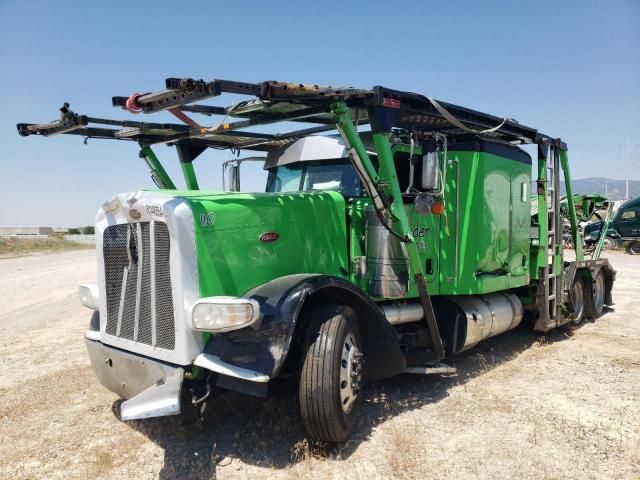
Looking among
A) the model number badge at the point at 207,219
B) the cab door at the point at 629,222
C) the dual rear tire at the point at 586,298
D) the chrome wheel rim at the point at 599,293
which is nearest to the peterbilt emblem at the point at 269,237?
the model number badge at the point at 207,219

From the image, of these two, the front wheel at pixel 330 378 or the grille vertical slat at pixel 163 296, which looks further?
the grille vertical slat at pixel 163 296

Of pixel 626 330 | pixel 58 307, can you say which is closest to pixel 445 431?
pixel 626 330

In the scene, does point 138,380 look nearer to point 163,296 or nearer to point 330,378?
point 163,296

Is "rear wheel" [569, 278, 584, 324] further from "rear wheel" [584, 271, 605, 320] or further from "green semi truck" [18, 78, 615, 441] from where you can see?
"green semi truck" [18, 78, 615, 441]

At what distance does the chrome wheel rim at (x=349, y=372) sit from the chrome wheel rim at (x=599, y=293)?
21.5 ft

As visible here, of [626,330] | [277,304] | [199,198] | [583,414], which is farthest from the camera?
[626,330]

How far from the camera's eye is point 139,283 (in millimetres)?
3926

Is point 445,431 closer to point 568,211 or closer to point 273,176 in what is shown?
point 273,176

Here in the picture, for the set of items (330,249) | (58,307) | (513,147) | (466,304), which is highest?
(513,147)

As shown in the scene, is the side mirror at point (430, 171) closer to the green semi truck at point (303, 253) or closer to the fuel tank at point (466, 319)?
the green semi truck at point (303, 253)

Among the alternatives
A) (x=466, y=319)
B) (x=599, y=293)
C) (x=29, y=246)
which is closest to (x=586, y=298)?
(x=599, y=293)

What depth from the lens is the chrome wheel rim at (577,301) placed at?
→ 8246 mm

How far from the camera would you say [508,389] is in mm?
5340

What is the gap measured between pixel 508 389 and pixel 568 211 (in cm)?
439
